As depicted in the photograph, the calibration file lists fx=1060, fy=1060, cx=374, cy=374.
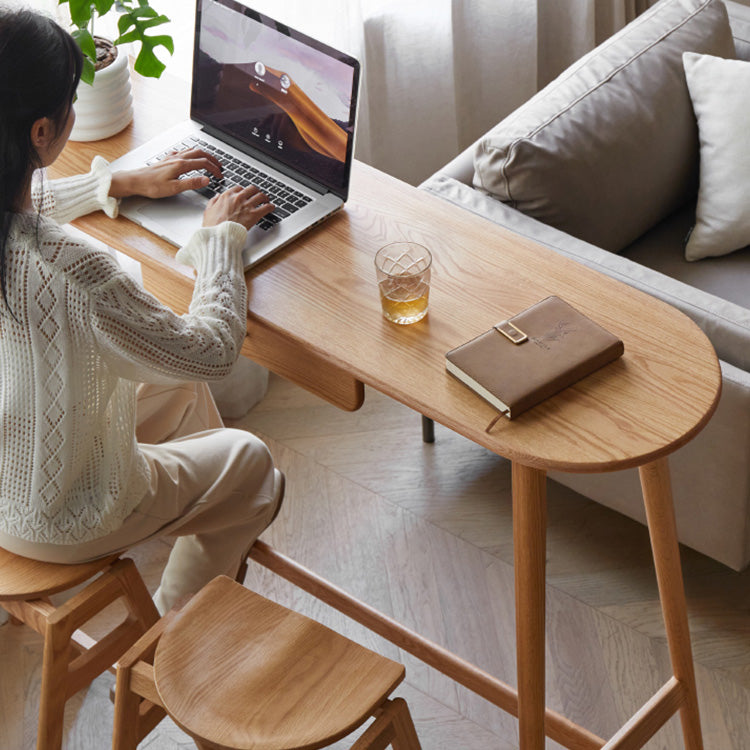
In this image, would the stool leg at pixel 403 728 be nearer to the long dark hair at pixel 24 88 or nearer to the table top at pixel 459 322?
the table top at pixel 459 322

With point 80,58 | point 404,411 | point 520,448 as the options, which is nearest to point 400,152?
point 404,411

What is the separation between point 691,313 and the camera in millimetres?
1823

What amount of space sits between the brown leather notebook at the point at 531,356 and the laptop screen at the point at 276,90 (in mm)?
432

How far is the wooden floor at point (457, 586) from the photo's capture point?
6.48 ft

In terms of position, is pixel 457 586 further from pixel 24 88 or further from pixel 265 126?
pixel 24 88

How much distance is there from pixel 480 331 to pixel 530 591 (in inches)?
14.0

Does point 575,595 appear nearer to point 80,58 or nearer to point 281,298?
point 281,298

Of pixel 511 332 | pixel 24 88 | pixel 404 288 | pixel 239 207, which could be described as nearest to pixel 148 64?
pixel 239 207

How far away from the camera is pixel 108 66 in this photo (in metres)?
1.88

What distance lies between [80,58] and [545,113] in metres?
1.00

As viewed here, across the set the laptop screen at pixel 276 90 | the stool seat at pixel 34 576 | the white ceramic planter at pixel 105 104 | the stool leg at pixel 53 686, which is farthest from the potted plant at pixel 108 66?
the stool leg at pixel 53 686

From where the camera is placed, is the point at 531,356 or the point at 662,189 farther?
the point at 662,189

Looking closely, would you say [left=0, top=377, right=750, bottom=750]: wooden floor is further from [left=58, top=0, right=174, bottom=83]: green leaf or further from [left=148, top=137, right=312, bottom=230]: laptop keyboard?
[left=58, top=0, right=174, bottom=83]: green leaf

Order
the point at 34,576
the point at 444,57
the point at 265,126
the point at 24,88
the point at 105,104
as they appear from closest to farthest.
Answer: the point at 24,88, the point at 34,576, the point at 265,126, the point at 105,104, the point at 444,57
